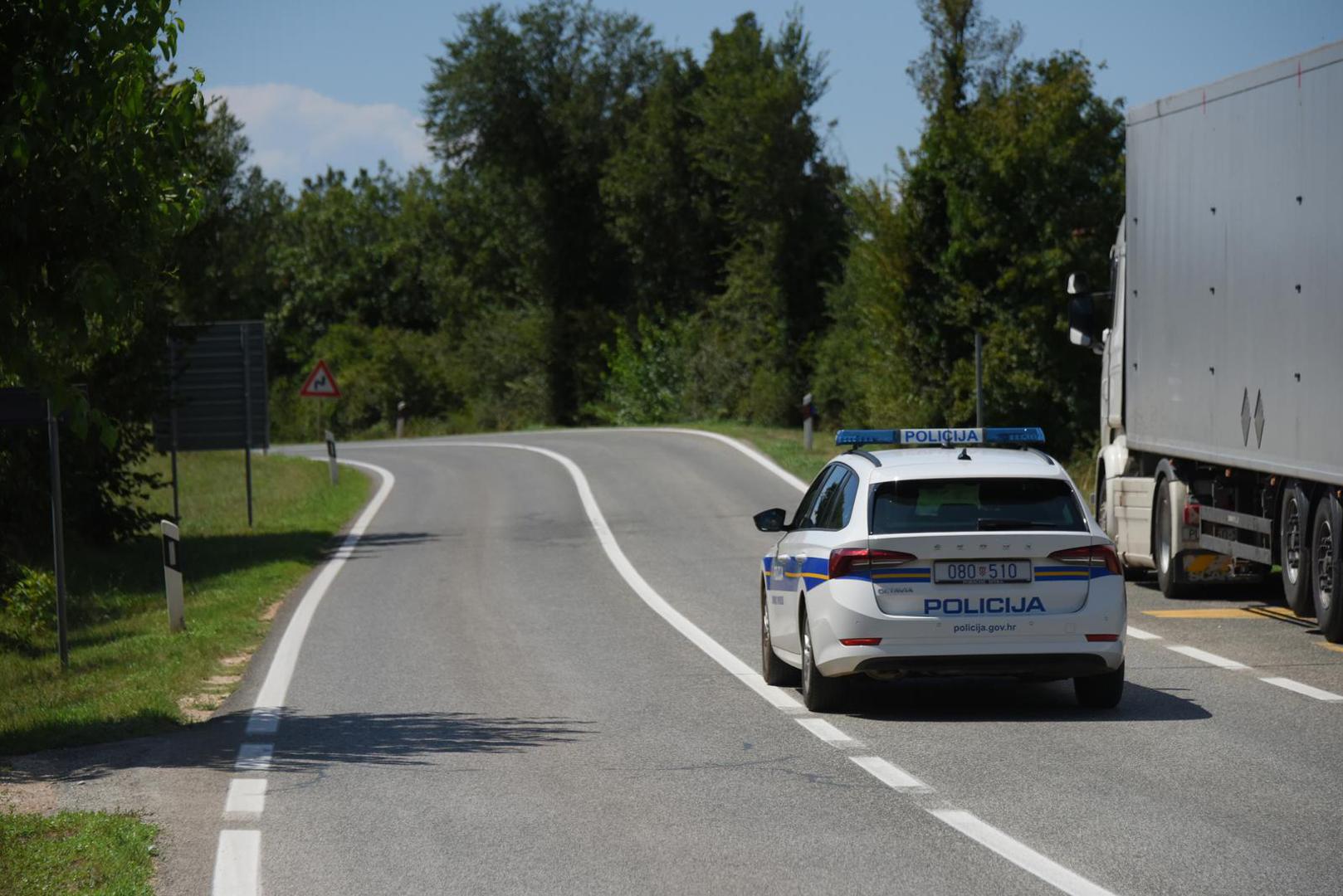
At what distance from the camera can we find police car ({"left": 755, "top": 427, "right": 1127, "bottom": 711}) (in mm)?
10211

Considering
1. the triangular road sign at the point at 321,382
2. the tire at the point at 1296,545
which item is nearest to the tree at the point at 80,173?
the tire at the point at 1296,545

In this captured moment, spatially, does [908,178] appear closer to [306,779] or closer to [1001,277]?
[1001,277]

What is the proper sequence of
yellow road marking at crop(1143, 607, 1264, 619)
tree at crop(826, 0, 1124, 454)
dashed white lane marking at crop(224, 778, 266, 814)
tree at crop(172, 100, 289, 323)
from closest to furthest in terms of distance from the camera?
dashed white lane marking at crop(224, 778, 266, 814) → yellow road marking at crop(1143, 607, 1264, 619) → tree at crop(172, 100, 289, 323) → tree at crop(826, 0, 1124, 454)

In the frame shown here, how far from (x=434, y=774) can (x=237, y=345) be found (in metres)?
21.0

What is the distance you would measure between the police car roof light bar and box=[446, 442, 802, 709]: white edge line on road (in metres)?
1.70

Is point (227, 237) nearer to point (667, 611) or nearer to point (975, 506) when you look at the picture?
point (667, 611)

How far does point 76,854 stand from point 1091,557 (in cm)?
579

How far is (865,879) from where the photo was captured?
654cm

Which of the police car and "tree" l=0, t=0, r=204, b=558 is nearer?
"tree" l=0, t=0, r=204, b=558

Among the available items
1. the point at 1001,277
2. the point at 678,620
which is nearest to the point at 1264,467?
the point at 678,620

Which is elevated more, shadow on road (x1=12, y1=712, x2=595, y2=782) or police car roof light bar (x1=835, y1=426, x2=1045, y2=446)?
police car roof light bar (x1=835, y1=426, x2=1045, y2=446)

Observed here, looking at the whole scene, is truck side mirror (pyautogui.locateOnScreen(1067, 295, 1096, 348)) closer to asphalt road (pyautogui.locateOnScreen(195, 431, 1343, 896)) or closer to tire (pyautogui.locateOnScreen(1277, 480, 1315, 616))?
asphalt road (pyautogui.locateOnScreen(195, 431, 1343, 896))

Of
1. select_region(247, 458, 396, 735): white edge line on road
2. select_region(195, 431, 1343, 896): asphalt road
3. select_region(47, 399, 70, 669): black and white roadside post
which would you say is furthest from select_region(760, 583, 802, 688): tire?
select_region(47, 399, 70, 669): black and white roadside post

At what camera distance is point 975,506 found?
1053 cm
